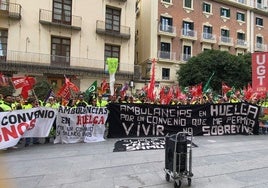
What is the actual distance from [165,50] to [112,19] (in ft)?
28.8

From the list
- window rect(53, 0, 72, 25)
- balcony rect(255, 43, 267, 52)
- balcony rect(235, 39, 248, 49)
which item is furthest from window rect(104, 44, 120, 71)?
balcony rect(255, 43, 267, 52)

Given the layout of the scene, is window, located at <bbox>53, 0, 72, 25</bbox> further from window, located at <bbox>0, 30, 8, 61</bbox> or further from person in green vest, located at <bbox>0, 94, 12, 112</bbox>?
person in green vest, located at <bbox>0, 94, 12, 112</bbox>

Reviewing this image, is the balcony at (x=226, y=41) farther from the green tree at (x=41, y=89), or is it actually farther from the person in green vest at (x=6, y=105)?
the person in green vest at (x=6, y=105)

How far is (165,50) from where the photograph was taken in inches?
1430

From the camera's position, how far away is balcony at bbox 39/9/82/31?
2666 centimetres

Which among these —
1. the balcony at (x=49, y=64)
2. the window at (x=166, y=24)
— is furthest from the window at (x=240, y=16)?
the balcony at (x=49, y=64)

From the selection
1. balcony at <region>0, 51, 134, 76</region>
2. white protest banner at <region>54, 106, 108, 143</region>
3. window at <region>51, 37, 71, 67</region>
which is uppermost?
window at <region>51, 37, 71, 67</region>

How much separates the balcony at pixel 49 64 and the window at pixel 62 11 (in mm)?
3492

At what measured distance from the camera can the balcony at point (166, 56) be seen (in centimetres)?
3553

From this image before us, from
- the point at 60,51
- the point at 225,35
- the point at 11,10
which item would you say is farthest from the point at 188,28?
the point at 11,10

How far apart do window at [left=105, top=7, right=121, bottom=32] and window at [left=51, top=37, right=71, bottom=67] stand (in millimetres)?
4384

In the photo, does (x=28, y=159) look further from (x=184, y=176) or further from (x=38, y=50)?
(x=38, y=50)

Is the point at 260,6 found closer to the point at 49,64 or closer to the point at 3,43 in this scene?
the point at 49,64

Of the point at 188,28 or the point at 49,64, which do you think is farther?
the point at 188,28
